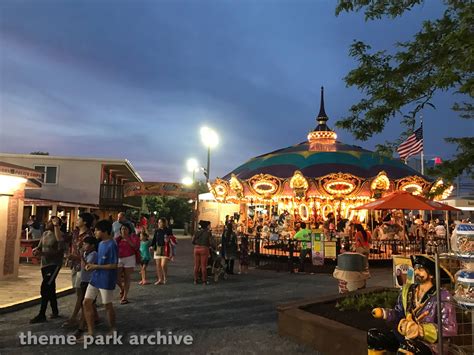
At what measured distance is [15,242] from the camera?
9.87 meters

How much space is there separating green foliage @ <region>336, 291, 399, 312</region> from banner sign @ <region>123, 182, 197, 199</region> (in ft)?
63.7

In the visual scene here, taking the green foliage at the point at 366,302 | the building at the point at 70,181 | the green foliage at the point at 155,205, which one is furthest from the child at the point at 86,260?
the green foliage at the point at 155,205

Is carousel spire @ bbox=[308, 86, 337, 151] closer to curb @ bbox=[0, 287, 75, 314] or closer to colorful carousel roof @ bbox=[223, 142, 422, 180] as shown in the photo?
colorful carousel roof @ bbox=[223, 142, 422, 180]

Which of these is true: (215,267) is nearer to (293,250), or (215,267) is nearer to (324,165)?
(293,250)

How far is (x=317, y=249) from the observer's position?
42.4 ft

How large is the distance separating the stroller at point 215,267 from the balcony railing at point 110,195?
1635cm

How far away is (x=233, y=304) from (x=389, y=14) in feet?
19.7

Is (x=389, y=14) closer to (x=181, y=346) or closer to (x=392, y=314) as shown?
(x=392, y=314)

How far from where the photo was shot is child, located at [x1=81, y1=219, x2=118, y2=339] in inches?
205

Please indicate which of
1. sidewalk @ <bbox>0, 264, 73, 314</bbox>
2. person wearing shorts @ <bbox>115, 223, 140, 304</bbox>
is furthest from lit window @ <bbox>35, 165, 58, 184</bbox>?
person wearing shorts @ <bbox>115, 223, 140, 304</bbox>

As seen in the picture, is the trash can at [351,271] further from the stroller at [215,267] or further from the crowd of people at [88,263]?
the crowd of people at [88,263]

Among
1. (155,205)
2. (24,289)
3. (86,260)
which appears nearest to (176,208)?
(155,205)

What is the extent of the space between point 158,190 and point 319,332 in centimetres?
2141

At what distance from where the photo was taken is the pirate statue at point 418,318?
9.56 ft
